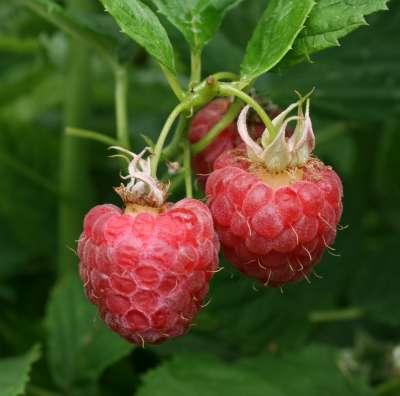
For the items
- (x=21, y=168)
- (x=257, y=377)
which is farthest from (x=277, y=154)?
(x=21, y=168)

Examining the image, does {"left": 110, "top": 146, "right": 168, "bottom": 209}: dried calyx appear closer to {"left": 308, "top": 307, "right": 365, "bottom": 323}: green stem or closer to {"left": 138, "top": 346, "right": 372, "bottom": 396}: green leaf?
{"left": 138, "top": 346, "right": 372, "bottom": 396}: green leaf

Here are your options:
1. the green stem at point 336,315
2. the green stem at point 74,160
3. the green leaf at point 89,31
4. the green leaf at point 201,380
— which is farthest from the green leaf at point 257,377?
the green leaf at point 89,31

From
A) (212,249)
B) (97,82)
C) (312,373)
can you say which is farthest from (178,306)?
(97,82)

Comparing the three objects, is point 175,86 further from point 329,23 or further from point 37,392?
point 37,392

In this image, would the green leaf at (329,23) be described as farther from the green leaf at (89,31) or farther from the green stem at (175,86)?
the green leaf at (89,31)

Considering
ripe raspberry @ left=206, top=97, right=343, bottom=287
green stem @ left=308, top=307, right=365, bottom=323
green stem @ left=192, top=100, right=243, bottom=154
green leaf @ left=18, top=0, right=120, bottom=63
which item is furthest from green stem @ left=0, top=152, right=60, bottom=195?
ripe raspberry @ left=206, top=97, right=343, bottom=287

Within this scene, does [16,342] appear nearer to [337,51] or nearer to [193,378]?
[193,378]

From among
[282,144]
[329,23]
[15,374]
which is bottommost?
[15,374]
